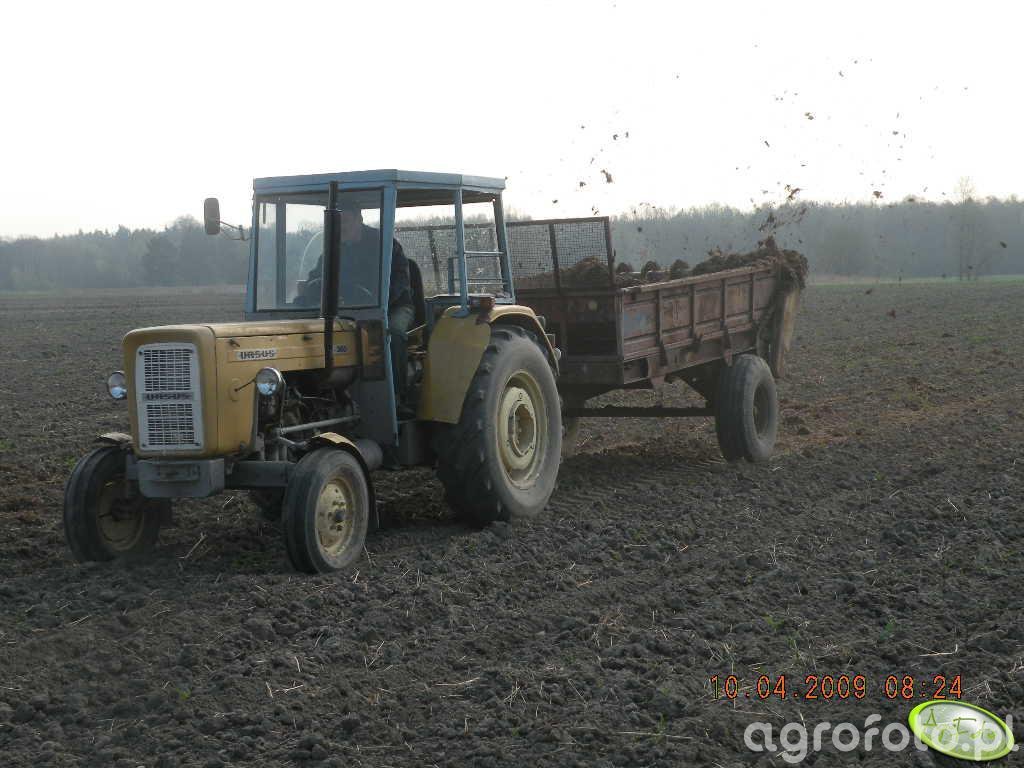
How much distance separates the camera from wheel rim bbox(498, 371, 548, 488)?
7426mm

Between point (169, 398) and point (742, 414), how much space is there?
5.15 metres

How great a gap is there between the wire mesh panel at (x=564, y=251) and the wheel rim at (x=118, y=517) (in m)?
3.45

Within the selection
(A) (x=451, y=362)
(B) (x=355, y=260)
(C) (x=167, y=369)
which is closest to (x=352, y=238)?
(B) (x=355, y=260)

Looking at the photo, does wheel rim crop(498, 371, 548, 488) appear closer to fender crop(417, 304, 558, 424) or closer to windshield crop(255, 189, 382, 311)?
fender crop(417, 304, 558, 424)

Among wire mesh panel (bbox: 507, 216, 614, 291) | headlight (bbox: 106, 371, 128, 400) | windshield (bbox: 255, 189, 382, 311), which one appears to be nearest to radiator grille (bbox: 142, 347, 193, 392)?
headlight (bbox: 106, 371, 128, 400)

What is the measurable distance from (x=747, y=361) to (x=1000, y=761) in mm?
6271

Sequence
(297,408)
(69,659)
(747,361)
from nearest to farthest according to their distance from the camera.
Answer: (69,659) → (297,408) → (747,361)

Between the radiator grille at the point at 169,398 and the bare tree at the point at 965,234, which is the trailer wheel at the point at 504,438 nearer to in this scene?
the radiator grille at the point at 169,398

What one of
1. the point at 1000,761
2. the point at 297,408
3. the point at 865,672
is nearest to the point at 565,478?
the point at 297,408

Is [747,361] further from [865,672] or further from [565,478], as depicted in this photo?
[865,672]

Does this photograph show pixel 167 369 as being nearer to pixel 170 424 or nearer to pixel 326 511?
pixel 170 424

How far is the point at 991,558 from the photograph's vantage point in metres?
6.24

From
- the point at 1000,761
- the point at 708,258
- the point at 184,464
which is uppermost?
the point at 708,258

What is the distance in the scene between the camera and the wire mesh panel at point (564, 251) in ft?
28.4
